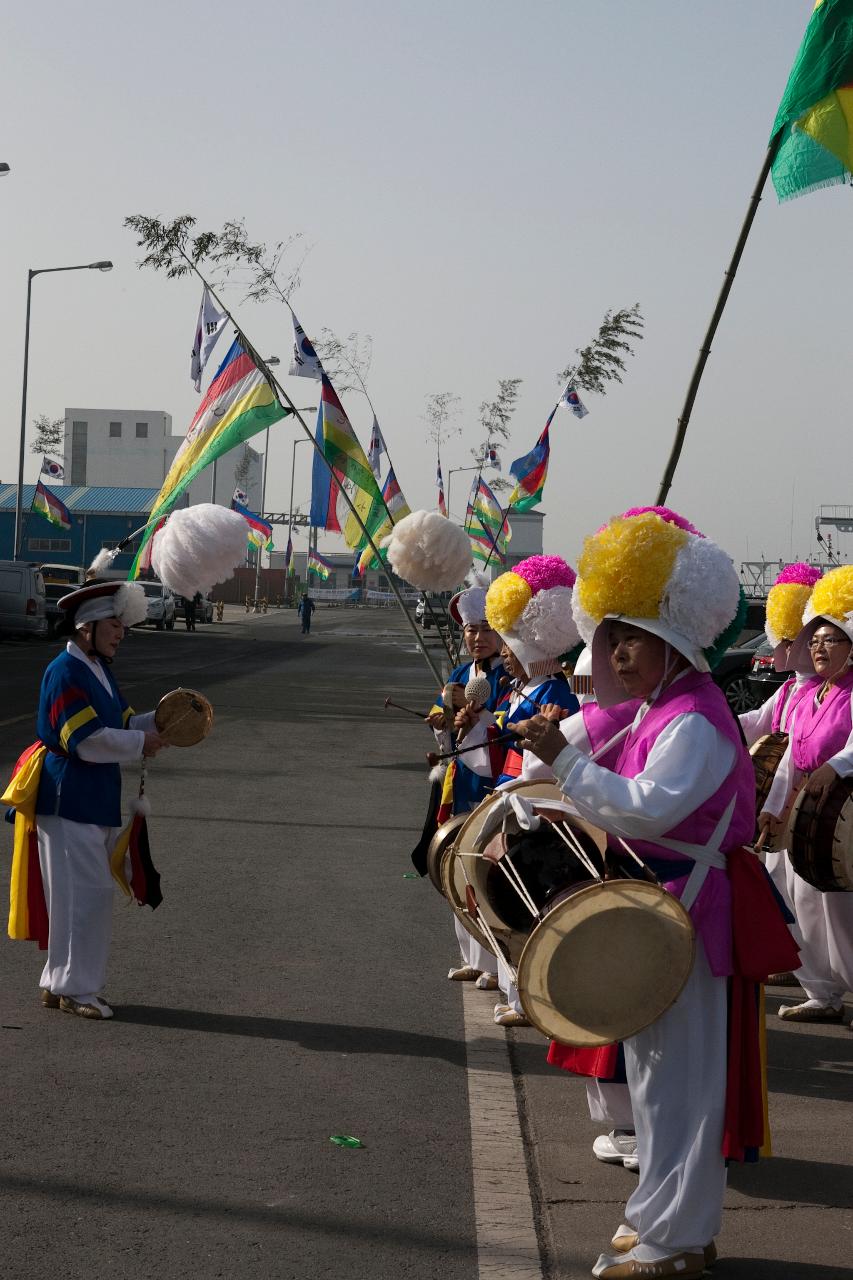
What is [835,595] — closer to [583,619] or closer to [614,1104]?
[583,619]

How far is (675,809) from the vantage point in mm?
3516

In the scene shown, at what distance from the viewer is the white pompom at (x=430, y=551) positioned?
272 inches

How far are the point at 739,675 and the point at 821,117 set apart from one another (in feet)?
42.4

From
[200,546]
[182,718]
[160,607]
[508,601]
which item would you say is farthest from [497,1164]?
[160,607]

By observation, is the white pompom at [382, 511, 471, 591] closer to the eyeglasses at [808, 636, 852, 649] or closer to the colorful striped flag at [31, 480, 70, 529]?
the eyeglasses at [808, 636, 852, 649]

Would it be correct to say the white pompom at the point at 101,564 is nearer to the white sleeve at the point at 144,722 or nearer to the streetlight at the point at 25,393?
the white sleeve at the point at 144,722

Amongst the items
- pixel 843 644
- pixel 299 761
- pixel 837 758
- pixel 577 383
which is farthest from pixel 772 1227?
pixel 299 761

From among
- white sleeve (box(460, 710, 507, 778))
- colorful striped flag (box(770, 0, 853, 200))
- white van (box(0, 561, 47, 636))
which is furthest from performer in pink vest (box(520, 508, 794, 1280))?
white van (box(0, 561, 47, 636))

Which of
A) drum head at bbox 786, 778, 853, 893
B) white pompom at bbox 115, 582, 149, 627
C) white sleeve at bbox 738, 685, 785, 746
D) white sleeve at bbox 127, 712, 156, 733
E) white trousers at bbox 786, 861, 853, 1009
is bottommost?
white trousers at bbox 786, 861, 853, 1009

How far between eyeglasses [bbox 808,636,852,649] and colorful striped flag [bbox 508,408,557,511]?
10.1 meters

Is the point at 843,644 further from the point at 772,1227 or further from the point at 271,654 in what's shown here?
the point at 271,654

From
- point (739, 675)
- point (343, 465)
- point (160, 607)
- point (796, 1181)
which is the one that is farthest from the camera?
point (160, 607)

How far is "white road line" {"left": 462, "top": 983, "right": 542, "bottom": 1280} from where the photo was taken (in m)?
3.80

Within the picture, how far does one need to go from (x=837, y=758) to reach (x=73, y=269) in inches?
1571
